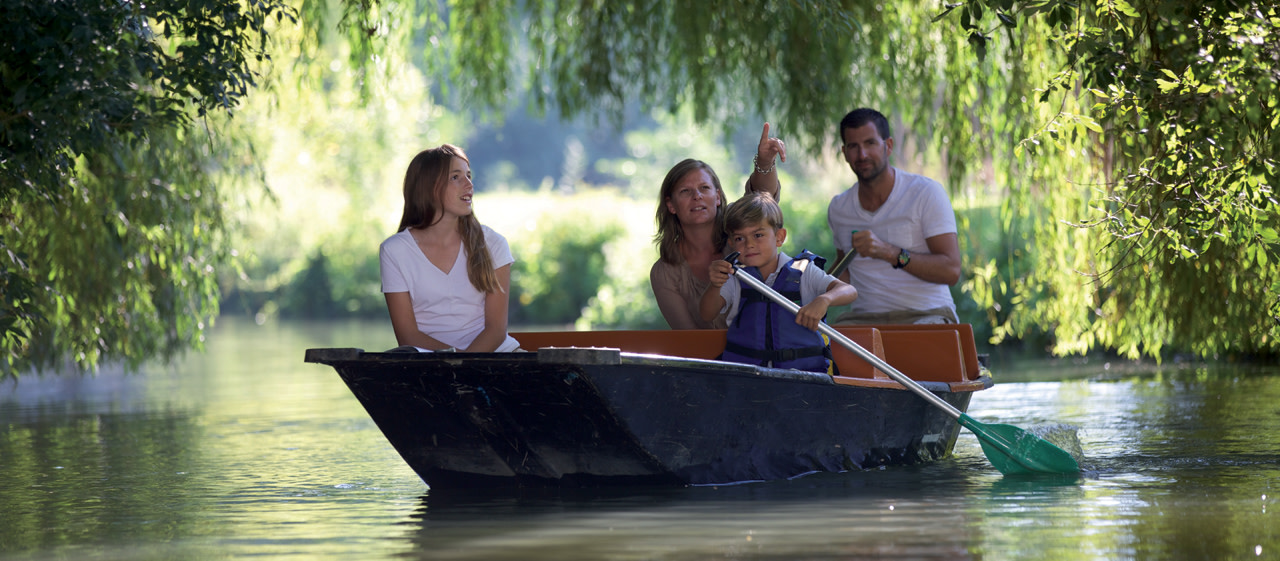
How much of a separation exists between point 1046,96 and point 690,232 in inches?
59.7

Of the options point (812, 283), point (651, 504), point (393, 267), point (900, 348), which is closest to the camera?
point (651, 504)

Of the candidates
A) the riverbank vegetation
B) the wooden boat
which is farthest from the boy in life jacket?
the riverbank vegetation

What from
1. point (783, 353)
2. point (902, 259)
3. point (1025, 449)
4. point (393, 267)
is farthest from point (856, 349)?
point (393, 267)

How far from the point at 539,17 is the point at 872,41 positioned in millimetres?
2547

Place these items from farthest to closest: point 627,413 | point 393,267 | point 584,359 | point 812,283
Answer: point 812,283, point 393,267, point 627,413, point 584,359

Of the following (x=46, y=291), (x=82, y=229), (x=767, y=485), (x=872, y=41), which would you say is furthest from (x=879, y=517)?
(x=82, y=229)

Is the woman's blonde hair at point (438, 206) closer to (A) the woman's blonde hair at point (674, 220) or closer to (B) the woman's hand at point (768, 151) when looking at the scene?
→ (A) the woman's blonde hair at point (674, 220)

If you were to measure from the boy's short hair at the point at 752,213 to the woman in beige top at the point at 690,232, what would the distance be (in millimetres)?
301

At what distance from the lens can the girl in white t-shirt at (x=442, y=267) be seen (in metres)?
5.45

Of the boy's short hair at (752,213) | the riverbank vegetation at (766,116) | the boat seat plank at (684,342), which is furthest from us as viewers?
the boat seat plank at (684,342)

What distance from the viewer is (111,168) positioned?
9000 mm

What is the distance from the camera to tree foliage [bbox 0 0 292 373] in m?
6.09

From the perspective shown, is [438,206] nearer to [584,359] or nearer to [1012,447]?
[584,359]

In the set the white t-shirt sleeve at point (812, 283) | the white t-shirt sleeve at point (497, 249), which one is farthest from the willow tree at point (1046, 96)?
the white t-shirt sleeve at point (497, 249)
